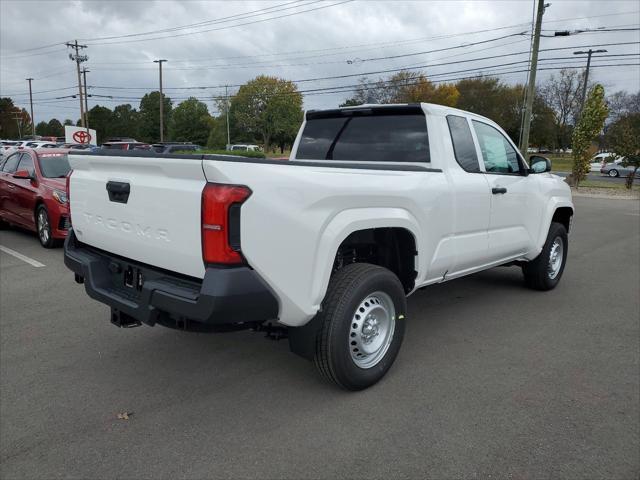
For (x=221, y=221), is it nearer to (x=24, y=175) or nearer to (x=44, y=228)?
(x=44, y=228)

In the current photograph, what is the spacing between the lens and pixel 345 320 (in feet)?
9.89

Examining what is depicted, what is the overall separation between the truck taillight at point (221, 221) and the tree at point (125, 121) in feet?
353

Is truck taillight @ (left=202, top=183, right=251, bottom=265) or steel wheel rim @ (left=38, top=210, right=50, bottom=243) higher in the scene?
truck taillight @ (left=202, top=183, right=251, bottom=265)

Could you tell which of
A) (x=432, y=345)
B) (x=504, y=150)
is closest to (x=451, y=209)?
(x=432, y=345)

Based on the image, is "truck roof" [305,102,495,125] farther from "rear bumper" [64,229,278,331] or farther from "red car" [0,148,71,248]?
"red car" [0,148,71,248]

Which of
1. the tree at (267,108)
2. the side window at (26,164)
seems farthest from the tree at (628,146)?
the tree at (267,108)

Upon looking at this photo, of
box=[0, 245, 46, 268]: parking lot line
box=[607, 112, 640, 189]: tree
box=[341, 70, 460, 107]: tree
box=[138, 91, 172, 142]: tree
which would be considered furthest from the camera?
box=[138, 91, 172, 142]: tree

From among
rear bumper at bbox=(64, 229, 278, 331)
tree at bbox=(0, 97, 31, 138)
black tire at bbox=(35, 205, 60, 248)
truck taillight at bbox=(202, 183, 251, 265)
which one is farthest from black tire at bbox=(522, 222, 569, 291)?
tree at bbox=(0, 97, 31, 138)

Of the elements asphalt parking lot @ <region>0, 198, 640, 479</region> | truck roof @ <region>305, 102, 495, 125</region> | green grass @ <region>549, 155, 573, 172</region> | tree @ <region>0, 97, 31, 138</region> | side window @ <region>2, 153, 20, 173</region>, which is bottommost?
asphalt parking lot @ <region>0, 198, 640, 479</region>

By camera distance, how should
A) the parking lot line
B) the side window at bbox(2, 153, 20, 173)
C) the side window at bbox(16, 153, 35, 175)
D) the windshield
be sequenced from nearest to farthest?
the parking lot line < the windshield < the side window at bbox(16, 153, 35, 175) < the side window at bbox(2, 153, 20, 173)

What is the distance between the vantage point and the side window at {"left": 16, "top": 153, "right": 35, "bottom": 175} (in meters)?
8.51

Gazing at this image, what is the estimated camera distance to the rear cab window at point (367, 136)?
13.5 ft

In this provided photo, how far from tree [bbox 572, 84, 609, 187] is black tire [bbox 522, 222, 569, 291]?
1895 cm

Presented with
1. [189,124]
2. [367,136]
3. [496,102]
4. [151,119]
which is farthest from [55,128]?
[367,136]
